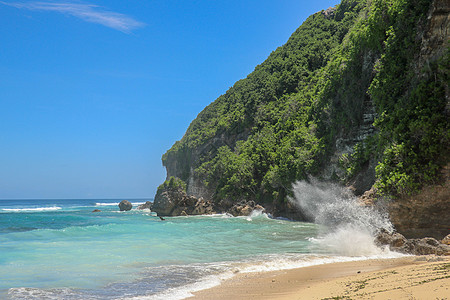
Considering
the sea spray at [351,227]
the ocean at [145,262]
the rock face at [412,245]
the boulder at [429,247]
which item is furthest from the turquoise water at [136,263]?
the boulder at [429,247]

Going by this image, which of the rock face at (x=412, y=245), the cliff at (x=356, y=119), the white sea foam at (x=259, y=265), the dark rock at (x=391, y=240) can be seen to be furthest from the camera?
the cliff at (x=356, y=119)

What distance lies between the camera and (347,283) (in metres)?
8.11

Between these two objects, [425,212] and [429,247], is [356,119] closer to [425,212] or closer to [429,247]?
[425,212]

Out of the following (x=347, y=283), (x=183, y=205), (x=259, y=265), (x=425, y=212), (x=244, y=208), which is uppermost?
(x=425, y=212)

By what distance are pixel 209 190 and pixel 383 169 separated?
42.8m

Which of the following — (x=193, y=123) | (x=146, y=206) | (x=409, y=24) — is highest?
(x=193, y=123)

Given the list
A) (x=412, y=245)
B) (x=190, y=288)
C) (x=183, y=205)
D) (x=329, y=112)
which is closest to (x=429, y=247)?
(x=412, y=245)

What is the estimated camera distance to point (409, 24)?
16406 millimetres

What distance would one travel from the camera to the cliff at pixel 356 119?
14109mm

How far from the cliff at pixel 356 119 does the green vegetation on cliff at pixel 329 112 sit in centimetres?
7

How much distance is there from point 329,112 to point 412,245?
17.6 meters

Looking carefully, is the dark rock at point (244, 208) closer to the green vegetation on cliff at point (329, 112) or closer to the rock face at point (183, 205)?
the green vegetation on cliff at point (329, 112)

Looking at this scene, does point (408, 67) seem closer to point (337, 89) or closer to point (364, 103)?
point (364, 103)

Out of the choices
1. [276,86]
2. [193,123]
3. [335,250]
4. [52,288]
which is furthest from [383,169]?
[193,123]
